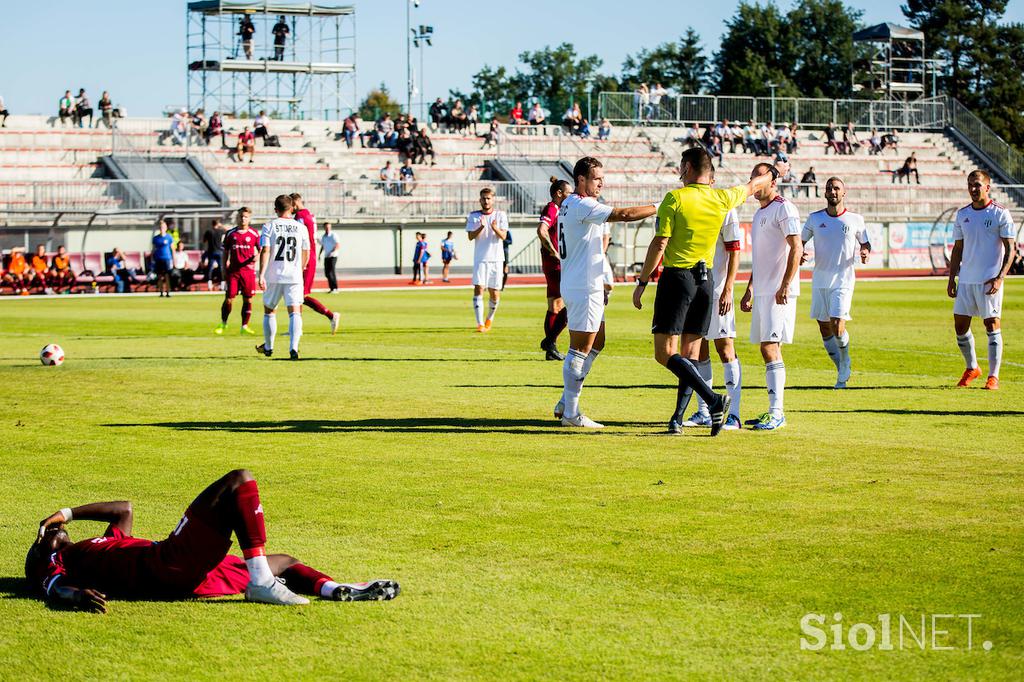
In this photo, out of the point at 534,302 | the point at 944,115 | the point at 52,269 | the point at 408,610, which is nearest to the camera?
the point at 408,610

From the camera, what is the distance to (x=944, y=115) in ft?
235

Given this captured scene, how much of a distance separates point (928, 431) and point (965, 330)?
4.08m

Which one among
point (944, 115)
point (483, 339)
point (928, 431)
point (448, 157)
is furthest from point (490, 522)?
point (944, 115)

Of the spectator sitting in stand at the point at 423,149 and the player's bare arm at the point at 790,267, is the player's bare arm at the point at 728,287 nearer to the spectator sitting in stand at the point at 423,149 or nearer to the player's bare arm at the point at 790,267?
the player's bare arm at the point at 790,267

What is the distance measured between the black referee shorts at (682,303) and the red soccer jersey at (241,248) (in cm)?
1228

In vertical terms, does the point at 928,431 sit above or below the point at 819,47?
below

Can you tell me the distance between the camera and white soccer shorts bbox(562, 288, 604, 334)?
38.4 feet

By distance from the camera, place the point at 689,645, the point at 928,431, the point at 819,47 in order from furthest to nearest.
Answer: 1. the point at 819,47
2. the point at 928,431
3. the point at 689,645

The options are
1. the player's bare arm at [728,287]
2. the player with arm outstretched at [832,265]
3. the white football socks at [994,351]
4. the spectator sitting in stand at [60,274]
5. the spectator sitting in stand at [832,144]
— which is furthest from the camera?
the spectator sitting in stand at [832,144]

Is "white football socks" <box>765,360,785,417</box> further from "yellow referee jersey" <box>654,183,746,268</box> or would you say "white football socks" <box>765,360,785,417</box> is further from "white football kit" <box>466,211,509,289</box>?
"white football kit" <box>466,211,509,289</box>

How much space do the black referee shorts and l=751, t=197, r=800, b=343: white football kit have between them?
1.16 metres

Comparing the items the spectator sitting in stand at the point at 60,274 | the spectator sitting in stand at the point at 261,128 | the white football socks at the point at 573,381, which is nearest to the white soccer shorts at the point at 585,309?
the white football socks at the point at 573,381

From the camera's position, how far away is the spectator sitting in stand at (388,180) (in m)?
52.1

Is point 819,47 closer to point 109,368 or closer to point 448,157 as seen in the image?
point 448,157
